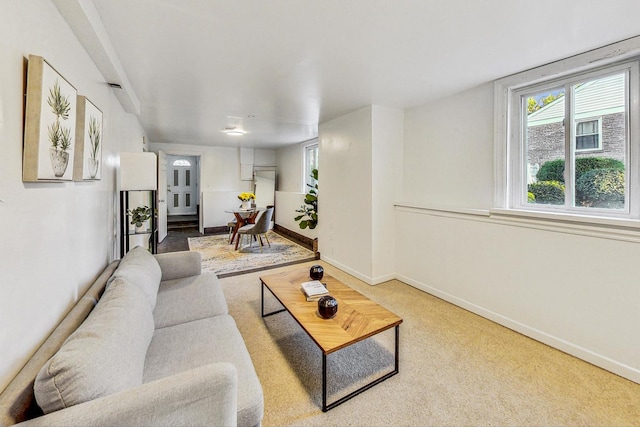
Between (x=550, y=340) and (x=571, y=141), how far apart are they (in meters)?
1.61

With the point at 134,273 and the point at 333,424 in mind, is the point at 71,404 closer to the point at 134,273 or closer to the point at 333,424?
the point at 134,273

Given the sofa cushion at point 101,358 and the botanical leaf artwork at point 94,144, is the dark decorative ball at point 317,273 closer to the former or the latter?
the sofa cushion at point 101,358

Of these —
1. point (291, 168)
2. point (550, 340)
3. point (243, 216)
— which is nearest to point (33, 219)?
point (550, 340)

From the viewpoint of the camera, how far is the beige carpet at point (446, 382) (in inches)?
59.6

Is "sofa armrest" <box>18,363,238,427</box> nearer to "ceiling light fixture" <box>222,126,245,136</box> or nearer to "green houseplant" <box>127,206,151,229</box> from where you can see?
"green houseplant" <box>127,206,151,229</box>

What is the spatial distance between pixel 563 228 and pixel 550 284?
0.47 meters

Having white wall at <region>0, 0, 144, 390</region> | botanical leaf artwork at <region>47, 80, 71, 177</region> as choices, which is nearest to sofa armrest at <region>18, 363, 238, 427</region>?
white wall at <region>0, 0, 144, 390</region>

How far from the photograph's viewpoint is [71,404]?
0.85 metres

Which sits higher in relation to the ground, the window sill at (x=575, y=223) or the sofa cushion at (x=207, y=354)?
the window sill at (x=575, y=223)

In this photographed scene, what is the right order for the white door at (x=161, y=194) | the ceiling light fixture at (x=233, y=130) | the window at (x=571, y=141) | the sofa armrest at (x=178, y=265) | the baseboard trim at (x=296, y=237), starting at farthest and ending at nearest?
the white door at (x=161, y=194) → the baseboard trim at (x=296, y=237) → the ceiling light fixture at (x=233, y=130) → the sofa armrest at (x=178, y=265) → the window at (x=571, y=141)

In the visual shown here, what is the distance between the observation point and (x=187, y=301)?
198 centimetres

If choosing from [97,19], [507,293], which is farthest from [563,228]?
[97,19]

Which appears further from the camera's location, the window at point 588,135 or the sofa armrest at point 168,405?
the window at point 588,135

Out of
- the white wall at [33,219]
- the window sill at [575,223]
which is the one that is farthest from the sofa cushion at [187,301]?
the window sill at [575,223]
